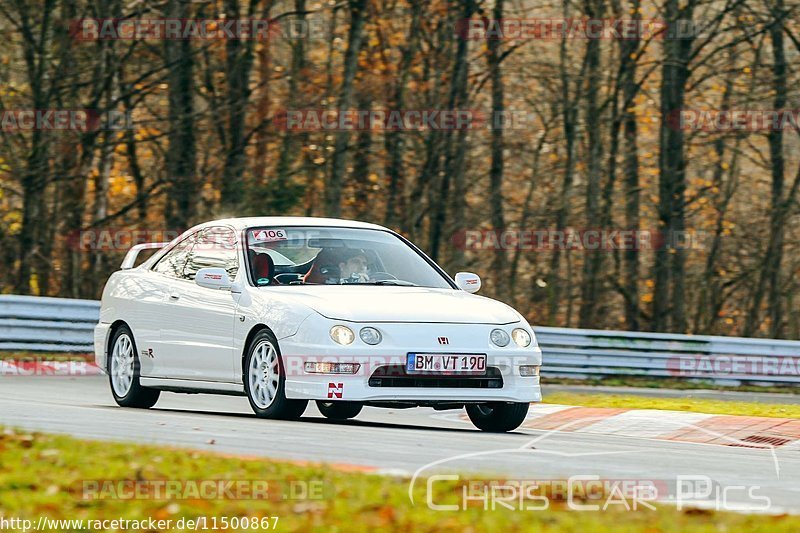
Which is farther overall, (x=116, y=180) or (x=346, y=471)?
(x=116, y=180)

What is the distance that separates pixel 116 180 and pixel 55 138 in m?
7.60

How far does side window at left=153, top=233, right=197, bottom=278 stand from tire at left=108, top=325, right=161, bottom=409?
1.97 ft

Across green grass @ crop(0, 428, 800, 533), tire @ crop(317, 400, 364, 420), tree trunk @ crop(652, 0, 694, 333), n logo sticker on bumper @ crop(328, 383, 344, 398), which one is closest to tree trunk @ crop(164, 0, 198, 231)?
tree trunk @ crop(652, 0, 694, 333)

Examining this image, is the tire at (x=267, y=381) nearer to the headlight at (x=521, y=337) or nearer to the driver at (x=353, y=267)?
the driver at (x=353, y=267)

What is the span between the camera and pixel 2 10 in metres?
24.9

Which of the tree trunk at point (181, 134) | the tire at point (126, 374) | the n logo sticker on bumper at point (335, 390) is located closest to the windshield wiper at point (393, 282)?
the n logo sticker on bumper at point (335, 390)

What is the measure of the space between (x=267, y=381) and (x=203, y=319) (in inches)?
44.3

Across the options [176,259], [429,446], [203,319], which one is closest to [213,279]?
[203,319]

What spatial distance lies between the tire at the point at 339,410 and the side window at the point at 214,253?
51.1 inches

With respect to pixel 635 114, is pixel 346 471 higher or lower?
lower

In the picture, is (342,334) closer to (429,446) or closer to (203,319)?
(429,446)

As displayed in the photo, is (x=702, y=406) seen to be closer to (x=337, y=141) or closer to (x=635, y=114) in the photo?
(x=337, y=141)

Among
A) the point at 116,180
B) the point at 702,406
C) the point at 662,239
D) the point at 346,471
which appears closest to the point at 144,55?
the point at 116,180

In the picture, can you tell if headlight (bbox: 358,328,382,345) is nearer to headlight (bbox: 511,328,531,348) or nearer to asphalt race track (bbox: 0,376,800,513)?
asphalt race track (bbox: 0,376,800,513)
